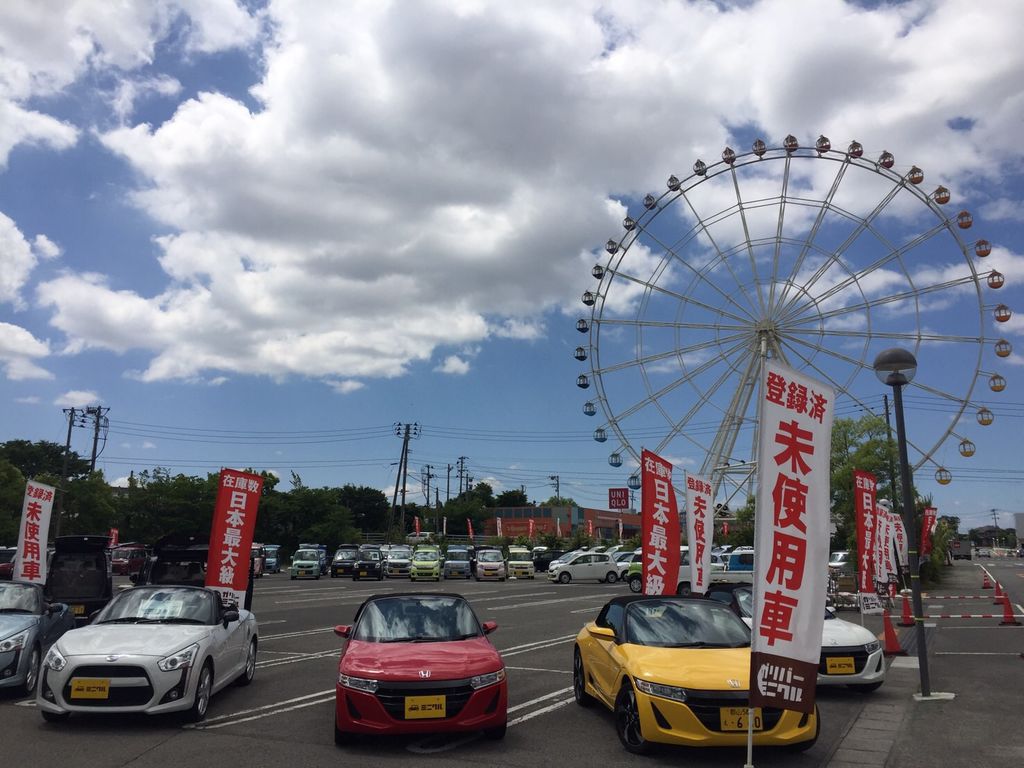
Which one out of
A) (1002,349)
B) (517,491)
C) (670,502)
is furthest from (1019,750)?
(517,491)

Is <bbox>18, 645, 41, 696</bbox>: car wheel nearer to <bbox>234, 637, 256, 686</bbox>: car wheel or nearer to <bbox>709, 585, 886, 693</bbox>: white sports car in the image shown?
<bbox>234, 637, 256, 686</bbox>: car wheel

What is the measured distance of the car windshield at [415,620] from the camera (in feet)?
27.0

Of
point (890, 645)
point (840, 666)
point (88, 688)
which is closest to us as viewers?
point (88, 688)

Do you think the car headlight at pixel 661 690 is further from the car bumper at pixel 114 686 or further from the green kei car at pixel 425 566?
the green kei car at pixel 425 566

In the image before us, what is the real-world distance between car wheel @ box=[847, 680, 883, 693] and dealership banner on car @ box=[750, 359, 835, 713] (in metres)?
4.37

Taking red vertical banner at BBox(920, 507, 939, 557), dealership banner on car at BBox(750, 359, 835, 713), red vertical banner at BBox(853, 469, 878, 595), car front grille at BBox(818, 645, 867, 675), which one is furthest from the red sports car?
red vertical banner at BBox(920, 507, 939, 557)

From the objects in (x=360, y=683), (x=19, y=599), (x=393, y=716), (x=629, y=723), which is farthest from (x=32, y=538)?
(x=629, y=723)

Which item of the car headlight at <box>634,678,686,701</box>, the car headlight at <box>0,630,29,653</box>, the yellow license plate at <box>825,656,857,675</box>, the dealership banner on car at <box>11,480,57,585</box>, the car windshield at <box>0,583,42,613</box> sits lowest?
the yellow license plate at <box>825,656,857,675</box>

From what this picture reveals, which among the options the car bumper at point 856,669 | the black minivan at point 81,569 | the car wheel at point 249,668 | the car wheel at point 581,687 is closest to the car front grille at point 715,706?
the car wheel at point 581,687

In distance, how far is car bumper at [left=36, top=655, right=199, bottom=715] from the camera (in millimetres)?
7555

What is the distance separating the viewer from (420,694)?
6938 millimetres

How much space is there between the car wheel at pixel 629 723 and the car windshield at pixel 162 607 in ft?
16.1

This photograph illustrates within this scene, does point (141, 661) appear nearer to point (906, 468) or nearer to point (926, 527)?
point (906, 468)

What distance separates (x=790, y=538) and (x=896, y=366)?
17.7ft
